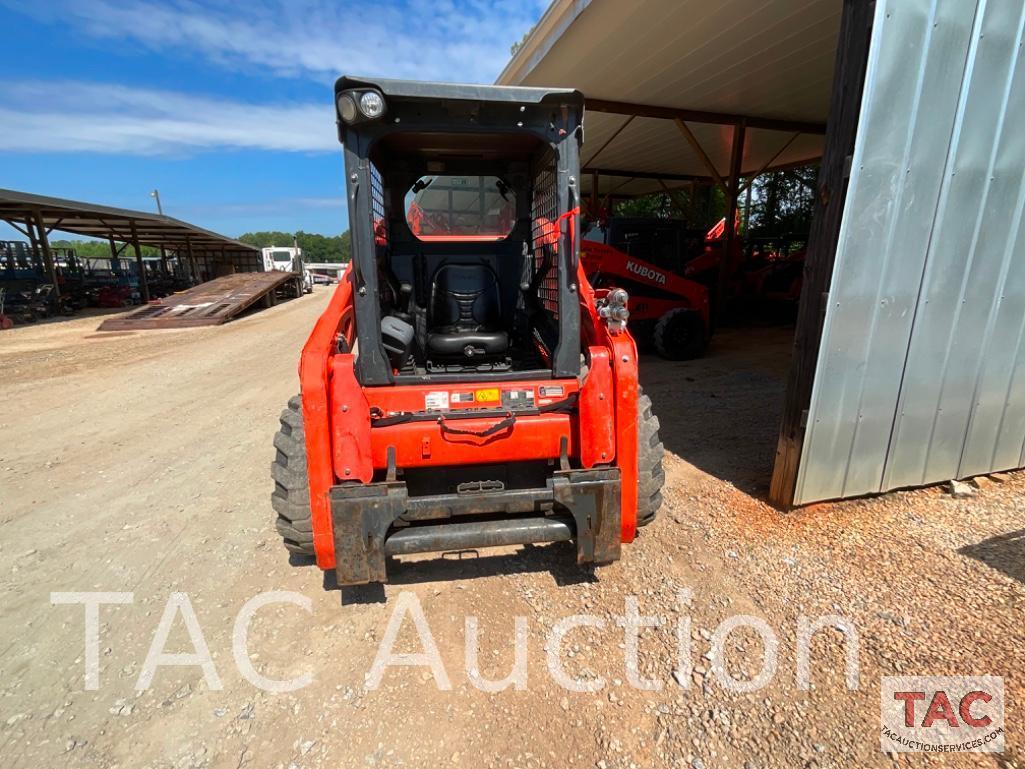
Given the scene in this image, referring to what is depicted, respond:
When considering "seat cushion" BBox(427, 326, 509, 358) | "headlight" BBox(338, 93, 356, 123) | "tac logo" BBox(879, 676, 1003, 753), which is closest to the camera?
"tac logo" BBox(879, 676, 1003, 753)

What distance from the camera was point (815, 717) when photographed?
2.00m

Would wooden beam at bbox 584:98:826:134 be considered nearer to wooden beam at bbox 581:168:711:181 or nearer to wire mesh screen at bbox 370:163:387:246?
wooden beam at bbox 581:168:711:181

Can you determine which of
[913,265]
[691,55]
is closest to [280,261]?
[691,55]

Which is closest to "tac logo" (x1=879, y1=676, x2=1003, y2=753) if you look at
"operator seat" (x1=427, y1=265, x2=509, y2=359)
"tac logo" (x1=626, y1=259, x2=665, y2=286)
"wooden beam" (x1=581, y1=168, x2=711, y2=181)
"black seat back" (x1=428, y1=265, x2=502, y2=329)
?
"operator seat" (x1=427, y1=265, x2=509, y2=359)

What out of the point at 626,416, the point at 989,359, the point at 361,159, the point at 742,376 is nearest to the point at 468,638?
the point at 626,416

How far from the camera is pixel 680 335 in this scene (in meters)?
8.34

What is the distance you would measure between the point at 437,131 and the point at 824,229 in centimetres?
231

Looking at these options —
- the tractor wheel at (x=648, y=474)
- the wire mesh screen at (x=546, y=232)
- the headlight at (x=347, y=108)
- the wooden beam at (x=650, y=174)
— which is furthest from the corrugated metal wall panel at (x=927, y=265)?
the wooden beam at (x=650, y=174)

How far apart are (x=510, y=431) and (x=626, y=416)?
0.59 metres

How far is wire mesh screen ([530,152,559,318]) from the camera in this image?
274cm

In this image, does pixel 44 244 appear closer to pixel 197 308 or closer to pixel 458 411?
pixel 197 308

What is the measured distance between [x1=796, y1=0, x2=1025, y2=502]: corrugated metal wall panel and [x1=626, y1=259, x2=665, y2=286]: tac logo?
5066mm

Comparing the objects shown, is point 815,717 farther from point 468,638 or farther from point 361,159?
point 361,159

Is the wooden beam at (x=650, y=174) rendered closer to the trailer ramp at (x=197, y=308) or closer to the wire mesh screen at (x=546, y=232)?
the trailer ramp at (x=197, y=308)
